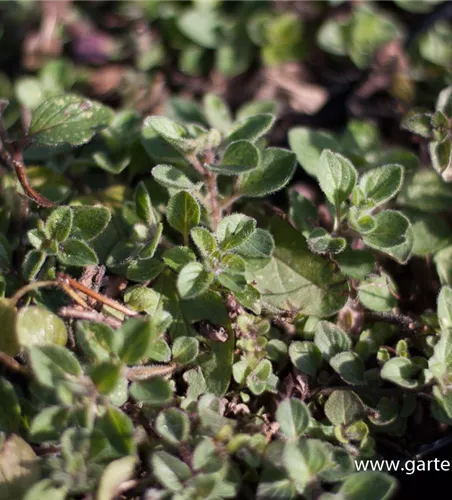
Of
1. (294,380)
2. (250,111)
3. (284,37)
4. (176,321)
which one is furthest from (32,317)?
(284,37)

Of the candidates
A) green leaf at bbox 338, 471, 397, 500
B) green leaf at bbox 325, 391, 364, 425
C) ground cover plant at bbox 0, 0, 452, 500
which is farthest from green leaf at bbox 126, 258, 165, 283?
green leaf at bbox 338, 471, 397, 500

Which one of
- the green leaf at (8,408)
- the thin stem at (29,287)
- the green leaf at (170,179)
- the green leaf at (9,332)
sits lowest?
the green leaf at (8,408)

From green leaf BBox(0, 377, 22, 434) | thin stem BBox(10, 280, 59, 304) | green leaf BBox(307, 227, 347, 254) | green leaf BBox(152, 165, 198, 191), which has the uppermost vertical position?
green leaf BBox(152, 165, 198, 191)

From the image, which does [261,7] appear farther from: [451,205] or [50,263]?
[50,263]

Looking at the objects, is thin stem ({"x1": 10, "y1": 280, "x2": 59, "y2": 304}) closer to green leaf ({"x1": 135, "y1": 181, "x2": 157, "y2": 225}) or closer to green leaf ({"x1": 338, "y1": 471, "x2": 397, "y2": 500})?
green leaf ({"x1": 135, "y1": 181, "x2": 157, "y2": 225})

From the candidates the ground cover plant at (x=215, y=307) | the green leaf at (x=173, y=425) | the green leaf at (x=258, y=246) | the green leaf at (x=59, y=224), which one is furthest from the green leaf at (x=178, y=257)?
the green leaf at (x=173, y=425)

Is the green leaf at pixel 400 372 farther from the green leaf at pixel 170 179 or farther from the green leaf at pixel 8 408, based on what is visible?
the green leaf at pixel 8 408
